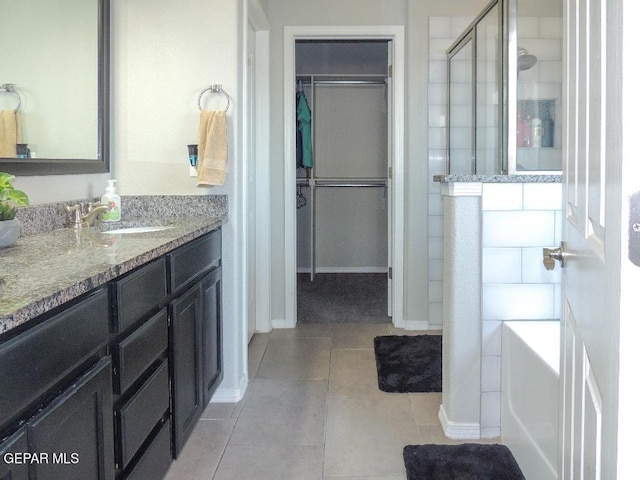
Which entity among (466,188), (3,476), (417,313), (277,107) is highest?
(277,107)

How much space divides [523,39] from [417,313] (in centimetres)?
201

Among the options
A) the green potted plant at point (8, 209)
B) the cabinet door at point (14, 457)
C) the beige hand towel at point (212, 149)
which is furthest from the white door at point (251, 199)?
the cabinet door at point (14, 457)

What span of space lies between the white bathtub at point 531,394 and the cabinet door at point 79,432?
3.94 ft

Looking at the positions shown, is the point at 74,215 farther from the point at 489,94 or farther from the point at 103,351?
the point at 489,94

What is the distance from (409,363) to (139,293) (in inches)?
81.5

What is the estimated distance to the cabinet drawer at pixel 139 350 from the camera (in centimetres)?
142

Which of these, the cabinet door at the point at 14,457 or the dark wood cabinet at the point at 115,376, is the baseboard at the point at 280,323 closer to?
the dark wood cabinet at the point at 115,376

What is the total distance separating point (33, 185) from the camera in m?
2.04

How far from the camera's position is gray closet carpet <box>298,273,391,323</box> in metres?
4.40

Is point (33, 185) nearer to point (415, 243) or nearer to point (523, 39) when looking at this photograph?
point (523, 39)

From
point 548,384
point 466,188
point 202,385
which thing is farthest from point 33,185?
point 548,384

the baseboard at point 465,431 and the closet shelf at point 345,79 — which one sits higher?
the closet shelf at point 345,79

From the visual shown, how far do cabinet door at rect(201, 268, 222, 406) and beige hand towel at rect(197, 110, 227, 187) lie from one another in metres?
0.41

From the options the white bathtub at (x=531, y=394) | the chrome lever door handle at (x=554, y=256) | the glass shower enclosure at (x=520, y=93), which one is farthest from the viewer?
the glass shower enclosure at (x=520, y=93)
